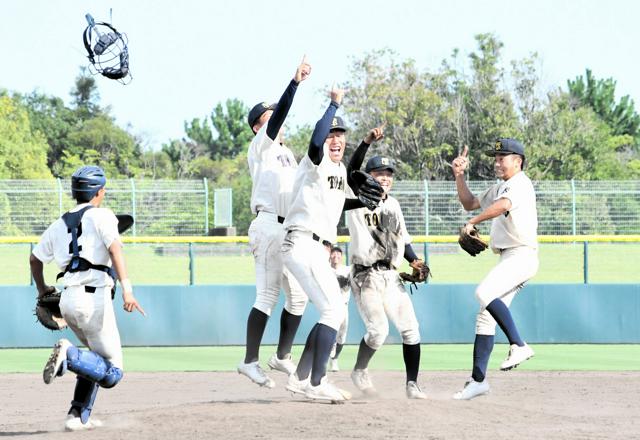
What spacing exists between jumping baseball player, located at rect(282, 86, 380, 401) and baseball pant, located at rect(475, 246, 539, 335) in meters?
1.42

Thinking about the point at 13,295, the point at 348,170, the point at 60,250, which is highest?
the point at 348,170

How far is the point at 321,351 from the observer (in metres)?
7.95

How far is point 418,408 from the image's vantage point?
25.4ft

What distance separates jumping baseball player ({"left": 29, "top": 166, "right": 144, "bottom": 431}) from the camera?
7.25 meters

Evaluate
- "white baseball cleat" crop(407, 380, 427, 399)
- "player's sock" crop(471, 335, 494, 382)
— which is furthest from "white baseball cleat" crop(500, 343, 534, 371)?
"white baseball cleat" crop(407, 380, 427, 399)

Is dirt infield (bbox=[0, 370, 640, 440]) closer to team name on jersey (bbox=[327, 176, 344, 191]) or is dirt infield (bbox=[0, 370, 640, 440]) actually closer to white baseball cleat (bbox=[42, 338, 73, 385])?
white baseball cleat (bbox=[42, 338, 73, 385])

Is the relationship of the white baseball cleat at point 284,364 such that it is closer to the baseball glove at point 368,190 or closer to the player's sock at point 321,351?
the player's sock at point 321,351

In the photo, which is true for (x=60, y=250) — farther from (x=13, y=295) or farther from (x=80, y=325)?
(x=13, y=295)

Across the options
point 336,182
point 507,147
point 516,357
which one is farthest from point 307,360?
point 507,147

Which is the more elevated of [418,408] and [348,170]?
[348,170]

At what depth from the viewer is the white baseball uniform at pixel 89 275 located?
7.32m

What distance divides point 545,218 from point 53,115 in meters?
45.3

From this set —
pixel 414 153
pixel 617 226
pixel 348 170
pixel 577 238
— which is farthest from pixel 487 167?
pixel 348 170

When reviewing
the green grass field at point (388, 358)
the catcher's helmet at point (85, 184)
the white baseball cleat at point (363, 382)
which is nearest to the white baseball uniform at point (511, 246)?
the white baseball cleat at point (363, 382)
